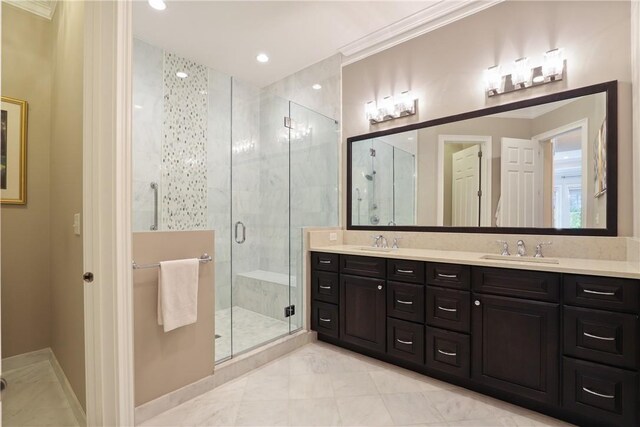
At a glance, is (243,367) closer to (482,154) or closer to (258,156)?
(258,156)

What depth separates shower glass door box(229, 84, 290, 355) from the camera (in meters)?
3.18

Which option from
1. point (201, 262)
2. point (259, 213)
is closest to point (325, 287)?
point (259, 213)

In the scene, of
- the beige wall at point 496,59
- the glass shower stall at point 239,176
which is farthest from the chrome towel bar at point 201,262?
the beige wall at point 496,59

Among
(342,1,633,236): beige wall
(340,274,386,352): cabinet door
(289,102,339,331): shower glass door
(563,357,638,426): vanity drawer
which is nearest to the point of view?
(563,357,638,426): vanity drawer

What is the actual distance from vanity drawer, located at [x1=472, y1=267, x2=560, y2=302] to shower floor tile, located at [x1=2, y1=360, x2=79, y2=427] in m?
2.56

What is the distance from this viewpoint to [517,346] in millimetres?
2012

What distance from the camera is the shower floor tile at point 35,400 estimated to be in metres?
1.95

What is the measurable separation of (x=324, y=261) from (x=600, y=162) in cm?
214

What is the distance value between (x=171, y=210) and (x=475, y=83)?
2.76 meters

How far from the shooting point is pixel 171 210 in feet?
9.52

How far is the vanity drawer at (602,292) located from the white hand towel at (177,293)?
2.19 metres

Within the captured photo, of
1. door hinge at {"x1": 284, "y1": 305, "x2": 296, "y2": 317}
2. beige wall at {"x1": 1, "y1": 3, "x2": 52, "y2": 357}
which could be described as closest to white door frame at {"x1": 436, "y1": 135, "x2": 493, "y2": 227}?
door hinge at {"x1": 284, "y1": 305, "x2": 296, "y2": 317}

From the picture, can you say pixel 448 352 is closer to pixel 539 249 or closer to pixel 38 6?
pixel 539 249

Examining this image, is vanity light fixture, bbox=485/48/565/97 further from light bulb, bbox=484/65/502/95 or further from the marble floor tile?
the marble floor tile
